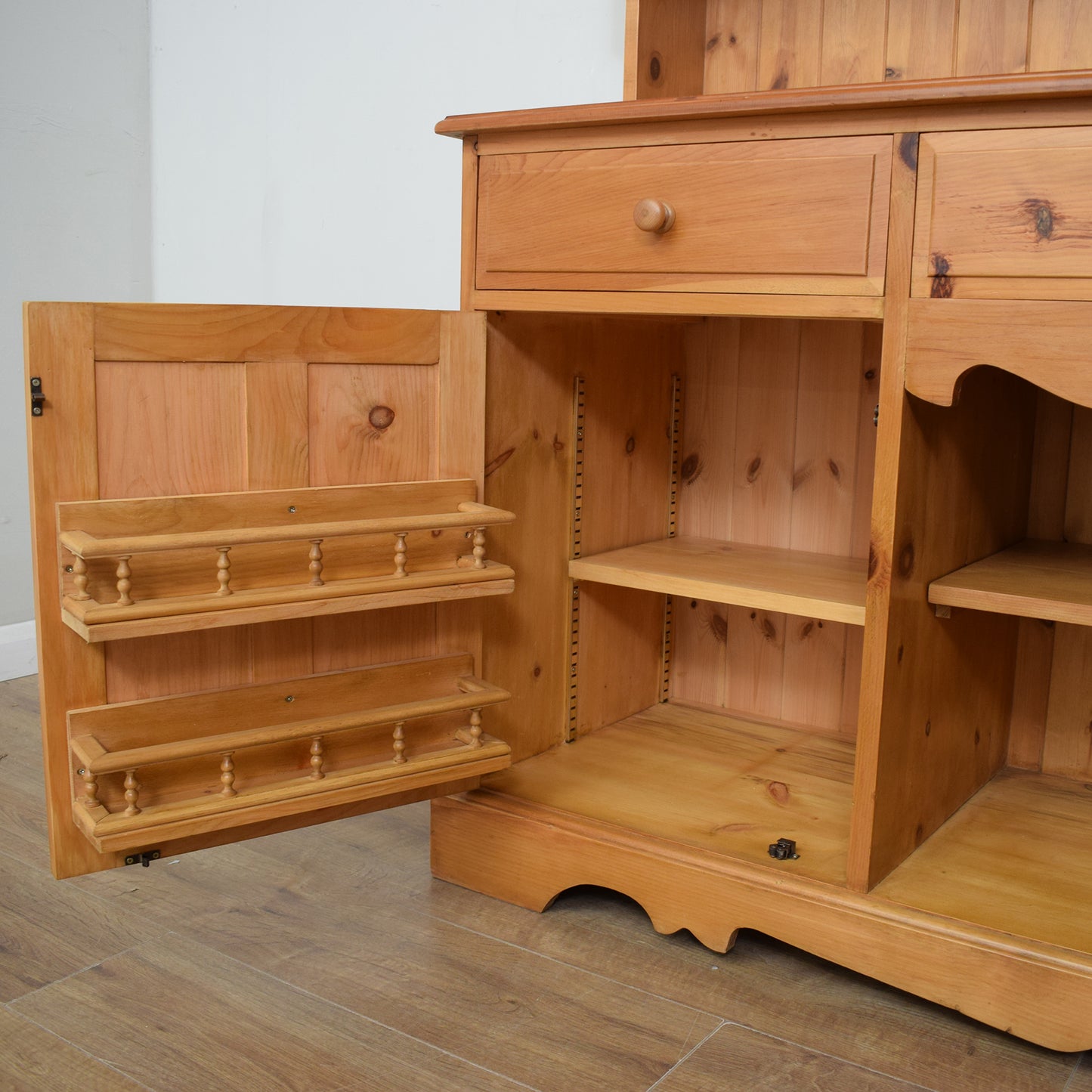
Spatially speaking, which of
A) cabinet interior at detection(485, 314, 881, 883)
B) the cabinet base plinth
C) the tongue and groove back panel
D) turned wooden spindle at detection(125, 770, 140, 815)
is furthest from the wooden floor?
the tongue and groove back panel

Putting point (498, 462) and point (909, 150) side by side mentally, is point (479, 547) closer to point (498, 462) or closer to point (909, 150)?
point (498, 462)

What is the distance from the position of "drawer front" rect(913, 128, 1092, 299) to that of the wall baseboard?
209 centimetres

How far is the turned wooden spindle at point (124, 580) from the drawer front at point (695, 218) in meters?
0.60

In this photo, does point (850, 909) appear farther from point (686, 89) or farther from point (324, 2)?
point (324, 2)

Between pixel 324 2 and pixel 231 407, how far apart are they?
1.44 m

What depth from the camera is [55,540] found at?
3.89 ft


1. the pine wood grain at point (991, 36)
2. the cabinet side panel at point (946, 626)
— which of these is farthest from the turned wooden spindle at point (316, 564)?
the pine wood grain at point (991, 36)

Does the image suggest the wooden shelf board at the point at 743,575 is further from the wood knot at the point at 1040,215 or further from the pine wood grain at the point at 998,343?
the wood knot at the point at 1040,215

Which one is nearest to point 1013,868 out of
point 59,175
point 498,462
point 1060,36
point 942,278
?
point 942,278

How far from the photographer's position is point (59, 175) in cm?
268

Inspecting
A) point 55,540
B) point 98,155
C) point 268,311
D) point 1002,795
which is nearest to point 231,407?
point 268,311

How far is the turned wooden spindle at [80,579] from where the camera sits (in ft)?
3.80

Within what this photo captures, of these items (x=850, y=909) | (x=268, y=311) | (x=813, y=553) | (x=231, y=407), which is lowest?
(x=850, y=909)

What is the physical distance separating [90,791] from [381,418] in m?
0.52
